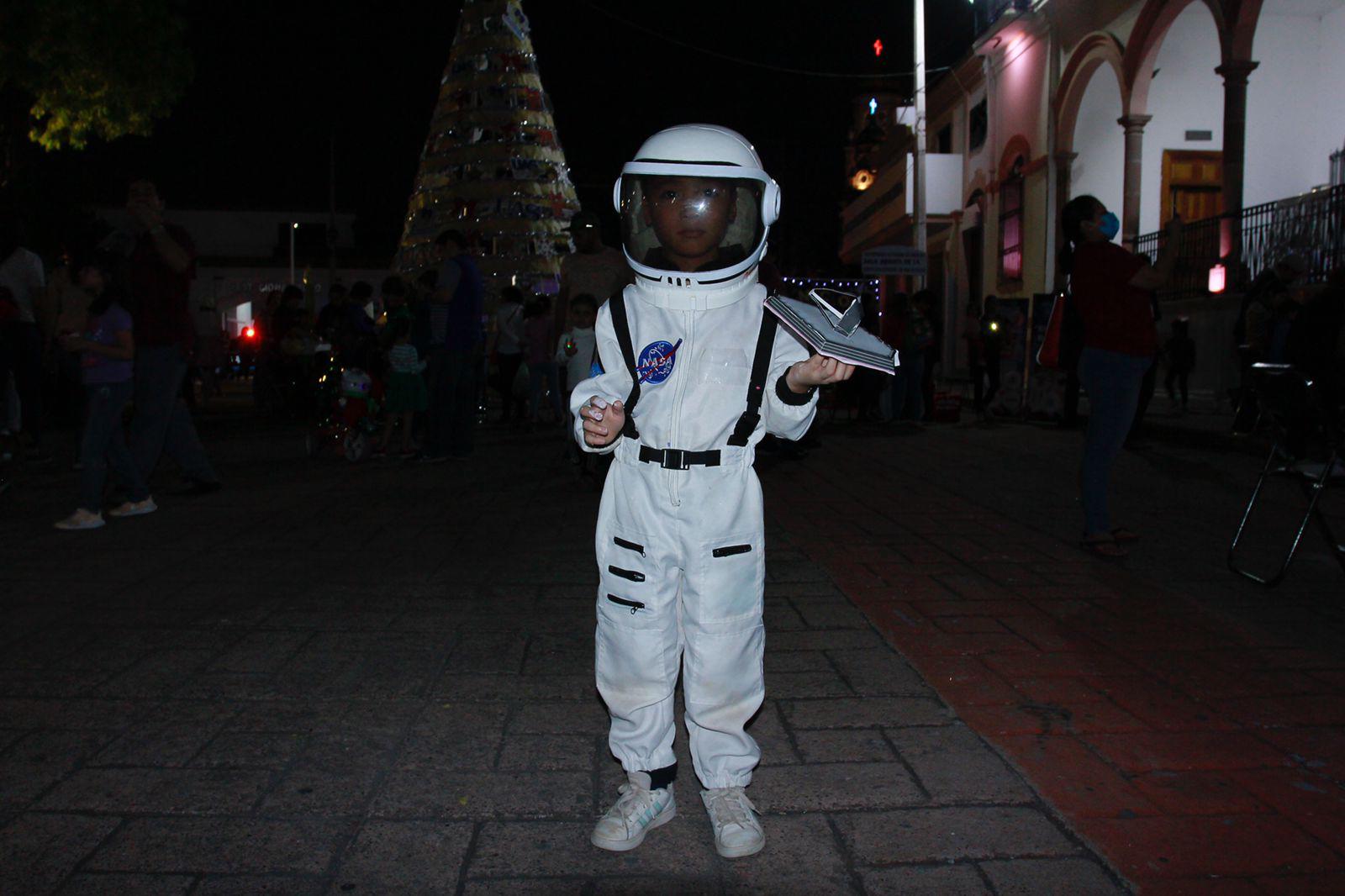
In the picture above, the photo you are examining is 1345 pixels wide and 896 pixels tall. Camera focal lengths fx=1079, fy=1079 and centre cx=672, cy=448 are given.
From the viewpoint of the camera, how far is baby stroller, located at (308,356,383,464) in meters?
9.84

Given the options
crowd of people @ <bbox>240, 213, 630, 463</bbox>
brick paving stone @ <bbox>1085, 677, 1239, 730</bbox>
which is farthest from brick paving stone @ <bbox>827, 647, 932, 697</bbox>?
crowd of people @ <bbox>240, 213, 630, 463</bbox>

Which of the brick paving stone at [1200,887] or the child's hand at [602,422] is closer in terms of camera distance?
the brick paving stone at [1200,887]

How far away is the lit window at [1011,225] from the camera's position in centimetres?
2283

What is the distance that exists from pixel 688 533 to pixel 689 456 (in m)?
0.18

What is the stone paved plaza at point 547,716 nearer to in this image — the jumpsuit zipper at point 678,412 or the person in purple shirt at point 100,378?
the person in purple shirt at point 100,378

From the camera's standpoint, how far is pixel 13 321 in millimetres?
9266

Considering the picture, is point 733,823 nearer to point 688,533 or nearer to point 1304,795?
point 688,533

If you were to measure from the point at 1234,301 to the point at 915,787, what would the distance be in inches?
567

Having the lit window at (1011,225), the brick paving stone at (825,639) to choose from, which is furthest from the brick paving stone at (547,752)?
the lit window at (1011,225)

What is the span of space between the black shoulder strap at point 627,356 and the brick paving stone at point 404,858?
1.05 meters

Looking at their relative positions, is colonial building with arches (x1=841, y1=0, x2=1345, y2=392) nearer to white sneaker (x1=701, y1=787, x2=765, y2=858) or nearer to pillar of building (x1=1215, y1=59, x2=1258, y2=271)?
pillar of building (x1=1215, y1=59, x2=1258, y2=271)

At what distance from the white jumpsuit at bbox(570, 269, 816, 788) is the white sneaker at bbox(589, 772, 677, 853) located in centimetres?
6

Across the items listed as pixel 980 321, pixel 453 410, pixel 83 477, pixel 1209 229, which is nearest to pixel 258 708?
pixel 83 477

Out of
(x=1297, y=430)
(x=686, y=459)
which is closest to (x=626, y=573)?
(x=686, y=459)
